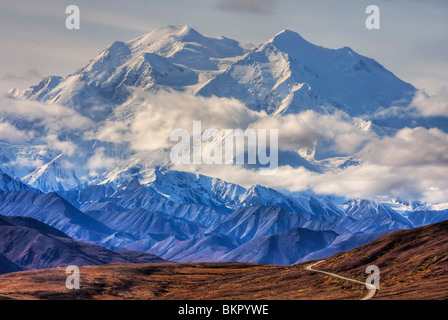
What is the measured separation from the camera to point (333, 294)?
651ft
